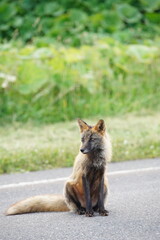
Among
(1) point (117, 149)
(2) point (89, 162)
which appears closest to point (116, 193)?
(2) point (89, 162)

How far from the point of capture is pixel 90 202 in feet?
18.7

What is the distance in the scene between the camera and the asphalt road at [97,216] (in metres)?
5.13

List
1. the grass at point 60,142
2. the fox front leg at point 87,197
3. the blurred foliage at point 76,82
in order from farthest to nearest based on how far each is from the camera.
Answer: the blurred foliage at point 76,82
the grass at point 60,142
the fox front leg at point 87,197

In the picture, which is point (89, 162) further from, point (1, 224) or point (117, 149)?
point (117, 149)

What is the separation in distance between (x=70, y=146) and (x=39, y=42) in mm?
4777

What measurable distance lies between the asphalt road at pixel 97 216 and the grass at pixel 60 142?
40 cm

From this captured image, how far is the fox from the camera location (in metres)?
5.73

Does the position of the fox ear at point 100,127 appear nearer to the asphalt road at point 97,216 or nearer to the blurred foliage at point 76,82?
the asphalt road at point 97,216

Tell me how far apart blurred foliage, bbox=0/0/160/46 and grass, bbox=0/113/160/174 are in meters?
3.53

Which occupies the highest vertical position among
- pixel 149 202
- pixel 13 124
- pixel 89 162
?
pixel 89 162

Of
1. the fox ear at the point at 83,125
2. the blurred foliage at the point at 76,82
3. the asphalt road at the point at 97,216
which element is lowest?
the blurred foliage at the point at 76,82

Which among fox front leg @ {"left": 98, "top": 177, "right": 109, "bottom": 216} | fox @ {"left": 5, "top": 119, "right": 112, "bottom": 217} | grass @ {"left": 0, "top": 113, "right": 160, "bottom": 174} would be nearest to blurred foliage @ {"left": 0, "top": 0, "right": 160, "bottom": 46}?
grass @ {"left": 0, "top": 113, "right": 160, "bottom": 174}

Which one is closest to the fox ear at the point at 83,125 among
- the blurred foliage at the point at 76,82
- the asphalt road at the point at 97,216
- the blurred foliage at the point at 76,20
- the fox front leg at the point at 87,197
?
the fox front leg at the point at 87,197

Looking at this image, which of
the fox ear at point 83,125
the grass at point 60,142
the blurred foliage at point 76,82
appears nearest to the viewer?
the fox ear at point 83,125
